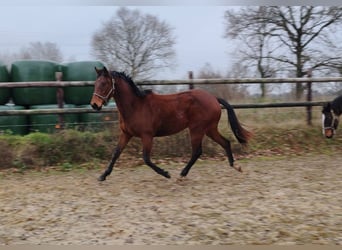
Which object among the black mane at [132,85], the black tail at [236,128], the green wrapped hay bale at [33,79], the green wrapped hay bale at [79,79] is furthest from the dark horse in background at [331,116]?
the green wrapped hay bale at [33,79]

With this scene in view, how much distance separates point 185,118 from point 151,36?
15.6m

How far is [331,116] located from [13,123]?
6569mm

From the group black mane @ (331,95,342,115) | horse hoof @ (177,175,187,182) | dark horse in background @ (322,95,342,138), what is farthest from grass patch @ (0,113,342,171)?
horse hoof @ (177,175,187,182)

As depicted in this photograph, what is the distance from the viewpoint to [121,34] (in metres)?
20.8

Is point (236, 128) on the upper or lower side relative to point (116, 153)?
upper

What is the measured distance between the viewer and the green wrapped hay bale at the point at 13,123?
25.9 ft

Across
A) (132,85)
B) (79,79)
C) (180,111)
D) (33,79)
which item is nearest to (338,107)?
(180,111)

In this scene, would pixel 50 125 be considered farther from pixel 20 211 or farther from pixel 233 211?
pixel 233 211

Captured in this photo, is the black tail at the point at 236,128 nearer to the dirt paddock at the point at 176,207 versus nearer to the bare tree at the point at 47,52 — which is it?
the dirt paddock at the point at 176,207

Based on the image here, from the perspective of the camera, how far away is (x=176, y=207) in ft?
→ 15.1

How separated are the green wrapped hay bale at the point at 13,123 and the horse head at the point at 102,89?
3055mm

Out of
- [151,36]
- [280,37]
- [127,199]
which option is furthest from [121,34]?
[127,199]

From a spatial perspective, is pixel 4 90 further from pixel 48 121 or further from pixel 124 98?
pixel 124 98

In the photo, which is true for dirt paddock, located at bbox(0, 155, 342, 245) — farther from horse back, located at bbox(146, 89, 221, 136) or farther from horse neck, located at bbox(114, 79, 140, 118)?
horse neck, located at bbox(114, 79, 140, 118)
